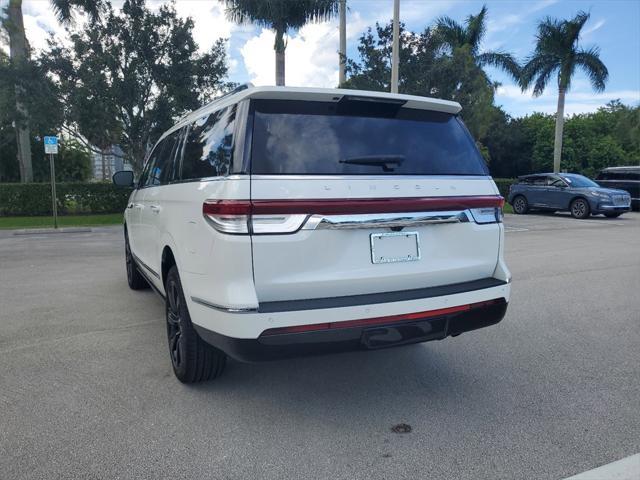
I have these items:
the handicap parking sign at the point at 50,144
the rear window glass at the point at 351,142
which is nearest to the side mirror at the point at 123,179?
the rear window glass at the point at 351,142

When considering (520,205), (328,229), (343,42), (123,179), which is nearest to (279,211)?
(328,229)

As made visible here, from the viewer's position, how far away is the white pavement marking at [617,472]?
247 centimetres

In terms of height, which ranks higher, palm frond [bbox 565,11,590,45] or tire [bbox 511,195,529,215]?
palm frond [bbox 565,11,590,45]

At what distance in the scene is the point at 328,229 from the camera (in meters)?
2.75

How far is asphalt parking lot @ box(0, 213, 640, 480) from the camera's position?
263 cm

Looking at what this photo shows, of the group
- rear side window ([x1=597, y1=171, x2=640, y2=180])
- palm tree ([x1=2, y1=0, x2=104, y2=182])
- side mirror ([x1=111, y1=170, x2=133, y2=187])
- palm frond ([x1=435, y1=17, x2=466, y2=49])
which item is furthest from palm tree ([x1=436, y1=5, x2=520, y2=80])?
side mirror ([x1=111, y1=170, x2=133, y2=187])

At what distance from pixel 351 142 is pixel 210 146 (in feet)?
3.04

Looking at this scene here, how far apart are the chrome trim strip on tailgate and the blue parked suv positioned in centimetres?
1698

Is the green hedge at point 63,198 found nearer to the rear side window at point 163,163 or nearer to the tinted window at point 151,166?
the tinted window at point 151,166

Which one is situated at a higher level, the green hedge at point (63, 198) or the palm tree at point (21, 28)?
the palm tree at point (21, 28)

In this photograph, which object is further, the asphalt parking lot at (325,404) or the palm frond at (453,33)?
the palm frond at (453,33)

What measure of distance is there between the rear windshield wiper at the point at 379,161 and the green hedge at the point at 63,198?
1675 cm

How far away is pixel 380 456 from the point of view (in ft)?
8.82

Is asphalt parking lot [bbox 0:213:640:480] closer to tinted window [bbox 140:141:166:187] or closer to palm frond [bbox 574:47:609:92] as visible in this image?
tinted window [bbox 140:141:166:187]
